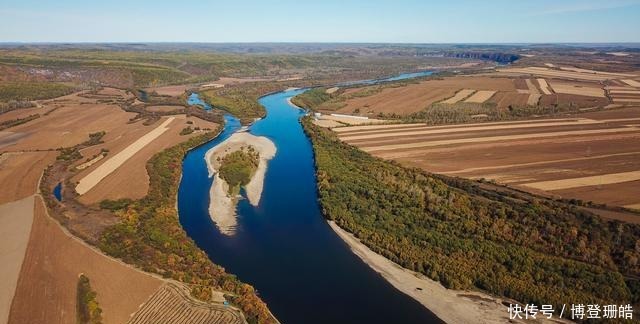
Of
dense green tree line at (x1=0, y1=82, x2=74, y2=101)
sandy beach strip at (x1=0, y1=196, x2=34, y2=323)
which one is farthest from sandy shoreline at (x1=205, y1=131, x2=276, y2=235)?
dense green tree line at (x1=0, y1=82, x2=74, y2=101)

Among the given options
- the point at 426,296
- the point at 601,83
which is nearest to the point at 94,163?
the point at 426,296

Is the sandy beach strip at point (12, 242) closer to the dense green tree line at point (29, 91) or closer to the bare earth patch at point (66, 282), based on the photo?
the bare earth patch at point (66, 282)

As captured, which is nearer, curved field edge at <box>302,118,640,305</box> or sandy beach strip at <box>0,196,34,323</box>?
sandy beach strip at <box>0,196,34,323</box>

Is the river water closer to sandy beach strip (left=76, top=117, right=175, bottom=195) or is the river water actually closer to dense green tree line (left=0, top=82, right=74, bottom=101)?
sandy beach strip (left=76, top=117, right=175, bottom=195)

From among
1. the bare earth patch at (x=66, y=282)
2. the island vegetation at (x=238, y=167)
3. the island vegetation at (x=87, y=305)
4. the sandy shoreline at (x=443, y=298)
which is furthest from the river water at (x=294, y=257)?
the island vegetation at (x=87, y=305)

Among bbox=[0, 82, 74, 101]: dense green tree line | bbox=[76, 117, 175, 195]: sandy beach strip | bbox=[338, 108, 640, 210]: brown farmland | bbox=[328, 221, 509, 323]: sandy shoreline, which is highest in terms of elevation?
bbox=[0, 82, 74, 101]: dense green tree line

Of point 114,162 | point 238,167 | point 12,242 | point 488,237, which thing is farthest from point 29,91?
point 488,237

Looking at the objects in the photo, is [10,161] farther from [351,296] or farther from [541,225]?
[541,225]
